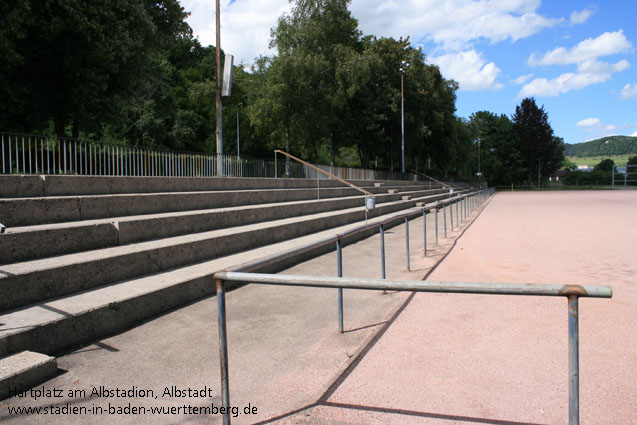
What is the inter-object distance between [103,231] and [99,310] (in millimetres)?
2159

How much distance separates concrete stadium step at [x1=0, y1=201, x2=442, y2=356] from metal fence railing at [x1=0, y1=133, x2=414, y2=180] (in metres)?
5.50

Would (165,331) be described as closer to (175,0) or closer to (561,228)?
(561,228)

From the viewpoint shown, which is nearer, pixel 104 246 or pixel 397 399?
pixel 397 399

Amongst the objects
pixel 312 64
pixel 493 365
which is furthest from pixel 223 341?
pixel 312 64

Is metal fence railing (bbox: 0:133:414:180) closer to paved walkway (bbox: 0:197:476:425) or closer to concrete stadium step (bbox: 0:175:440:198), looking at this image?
concrete stadium step (bbox: 0:175:440:198)

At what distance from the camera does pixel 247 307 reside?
5559 millimetres

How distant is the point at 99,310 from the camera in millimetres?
4363

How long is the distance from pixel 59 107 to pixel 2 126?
3274 mm

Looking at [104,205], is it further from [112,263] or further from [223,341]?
[223,341]

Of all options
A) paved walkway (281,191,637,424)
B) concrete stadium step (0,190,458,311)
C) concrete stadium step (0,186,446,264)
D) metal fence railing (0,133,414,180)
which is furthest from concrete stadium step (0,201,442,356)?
metal fence railing (0,133,414,180)

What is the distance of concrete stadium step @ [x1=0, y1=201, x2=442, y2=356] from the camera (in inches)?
148

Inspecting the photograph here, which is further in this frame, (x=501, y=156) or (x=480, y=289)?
(x=501, y=156)

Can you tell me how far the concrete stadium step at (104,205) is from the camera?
6.02 m

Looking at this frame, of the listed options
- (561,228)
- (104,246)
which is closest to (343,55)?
(561,228)
